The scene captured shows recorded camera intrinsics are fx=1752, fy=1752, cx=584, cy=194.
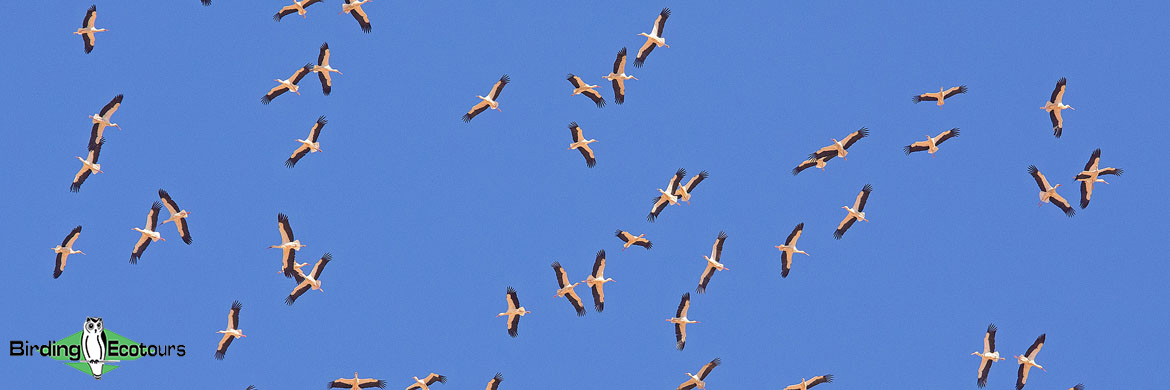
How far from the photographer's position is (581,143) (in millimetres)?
53719

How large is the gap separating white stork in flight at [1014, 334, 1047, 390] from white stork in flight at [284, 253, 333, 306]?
68.9 feet

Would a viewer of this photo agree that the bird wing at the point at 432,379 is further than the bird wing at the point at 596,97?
No

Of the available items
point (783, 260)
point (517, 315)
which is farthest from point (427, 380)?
point (783, 260)

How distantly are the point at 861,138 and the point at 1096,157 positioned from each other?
23.4ft

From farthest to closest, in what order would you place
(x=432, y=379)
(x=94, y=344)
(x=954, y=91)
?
(x=954, y=91) < (x=432, y=379) < (x=94, y=344)

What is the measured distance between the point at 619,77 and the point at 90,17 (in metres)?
16.4

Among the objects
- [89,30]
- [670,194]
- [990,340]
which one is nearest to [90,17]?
[89,30]

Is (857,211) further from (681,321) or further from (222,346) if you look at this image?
(222,346)

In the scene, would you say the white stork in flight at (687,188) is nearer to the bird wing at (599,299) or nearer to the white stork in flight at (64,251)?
the bird wing at (599,299)

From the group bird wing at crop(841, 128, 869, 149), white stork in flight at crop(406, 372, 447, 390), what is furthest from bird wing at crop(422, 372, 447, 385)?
bird wing at crop(841, 128, 869, 149)

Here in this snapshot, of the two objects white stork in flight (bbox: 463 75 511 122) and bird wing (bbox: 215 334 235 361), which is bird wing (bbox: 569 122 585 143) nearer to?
white stork in flight (bbox: 463 75 511 122)

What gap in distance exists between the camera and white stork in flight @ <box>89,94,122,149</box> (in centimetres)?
5241

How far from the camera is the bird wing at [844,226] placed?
54.2 meters

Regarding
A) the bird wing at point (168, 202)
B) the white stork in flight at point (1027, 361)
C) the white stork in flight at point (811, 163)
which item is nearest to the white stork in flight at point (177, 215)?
the bird wing at point (168, 202)
